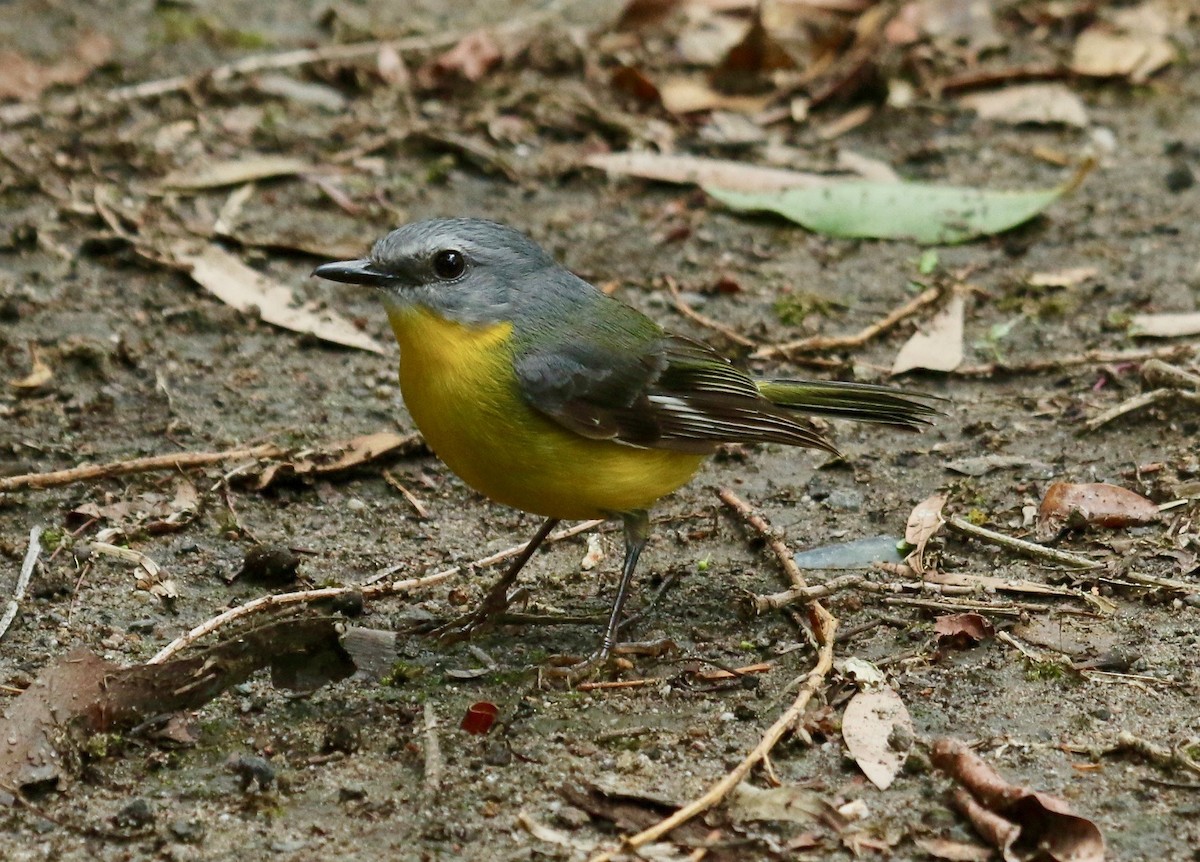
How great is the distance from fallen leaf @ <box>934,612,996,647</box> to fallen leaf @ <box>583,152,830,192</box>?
379 cm

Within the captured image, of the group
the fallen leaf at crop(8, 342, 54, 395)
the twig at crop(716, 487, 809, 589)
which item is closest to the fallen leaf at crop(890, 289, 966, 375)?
the twig at crop(716, 487, 809, 589)

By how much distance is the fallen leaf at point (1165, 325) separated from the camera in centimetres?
664

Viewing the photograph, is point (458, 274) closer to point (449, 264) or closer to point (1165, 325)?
point (449, 264)

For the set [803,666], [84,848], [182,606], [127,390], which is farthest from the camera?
[127,390]

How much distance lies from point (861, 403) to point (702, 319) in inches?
63.3

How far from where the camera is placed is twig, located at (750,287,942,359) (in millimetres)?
6672

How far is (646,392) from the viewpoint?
5039mm

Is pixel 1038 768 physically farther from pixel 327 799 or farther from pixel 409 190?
pixel 409 190

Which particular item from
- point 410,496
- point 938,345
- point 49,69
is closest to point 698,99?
point 938,345

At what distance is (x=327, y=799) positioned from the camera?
12.6 feet

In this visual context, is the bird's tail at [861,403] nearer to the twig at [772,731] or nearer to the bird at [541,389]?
the bird at [541,389]

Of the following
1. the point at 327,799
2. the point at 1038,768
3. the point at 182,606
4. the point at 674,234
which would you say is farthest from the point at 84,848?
the point at 674,234

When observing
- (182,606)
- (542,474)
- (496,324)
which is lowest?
(182,606)

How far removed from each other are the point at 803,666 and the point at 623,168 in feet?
14.0
